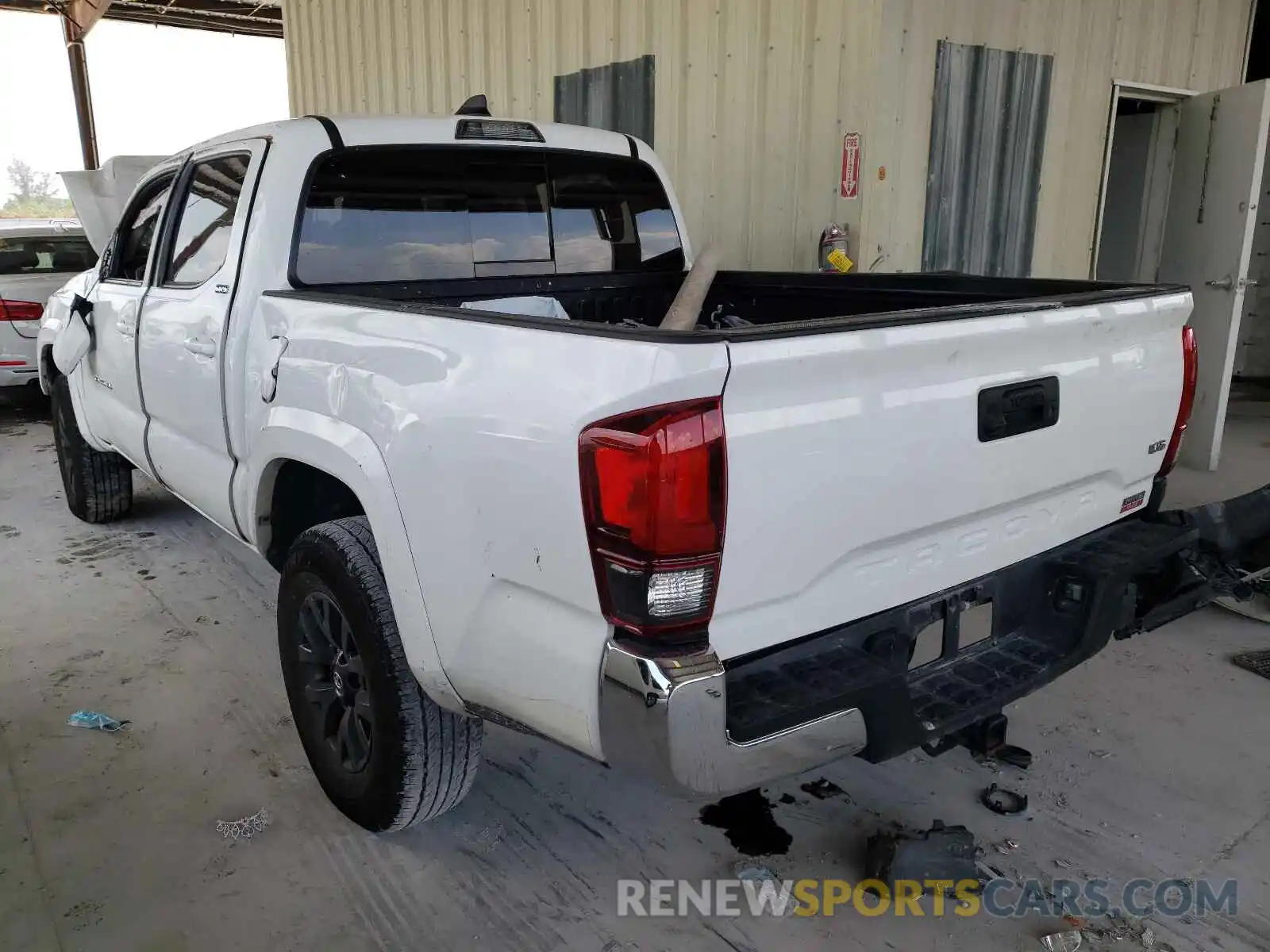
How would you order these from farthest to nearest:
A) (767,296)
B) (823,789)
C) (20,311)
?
(20,311)
(767,296)
(823,789)

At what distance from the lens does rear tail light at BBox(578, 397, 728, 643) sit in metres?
1.53

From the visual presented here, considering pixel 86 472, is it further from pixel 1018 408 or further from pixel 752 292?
pixel 1018 408

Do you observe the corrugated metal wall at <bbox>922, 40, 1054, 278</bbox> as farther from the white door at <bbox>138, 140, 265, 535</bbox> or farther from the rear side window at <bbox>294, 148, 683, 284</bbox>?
the white door at <bbox>138, 140, 265, 535</bbox>

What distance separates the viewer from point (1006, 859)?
2.35 metres

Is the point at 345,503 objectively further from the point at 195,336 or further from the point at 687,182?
the point at 687,182

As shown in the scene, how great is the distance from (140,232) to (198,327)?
4.11 feet

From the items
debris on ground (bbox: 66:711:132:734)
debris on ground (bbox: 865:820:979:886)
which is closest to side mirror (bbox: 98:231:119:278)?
debris on ground (bbox: 66:711:132:734)

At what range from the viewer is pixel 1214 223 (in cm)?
588

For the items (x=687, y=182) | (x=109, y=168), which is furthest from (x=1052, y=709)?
(x=109, y=168)

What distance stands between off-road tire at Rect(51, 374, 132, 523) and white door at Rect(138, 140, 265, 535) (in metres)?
1.62

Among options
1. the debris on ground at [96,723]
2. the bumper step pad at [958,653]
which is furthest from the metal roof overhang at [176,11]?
the bumper step pad at [958,653]

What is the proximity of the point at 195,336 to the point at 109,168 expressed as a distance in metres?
3.89

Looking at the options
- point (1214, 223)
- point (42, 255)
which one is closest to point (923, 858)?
point (1214, 223)

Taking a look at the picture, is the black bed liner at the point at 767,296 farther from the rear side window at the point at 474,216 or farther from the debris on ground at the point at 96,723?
the debris on ground at the point at 96,723
